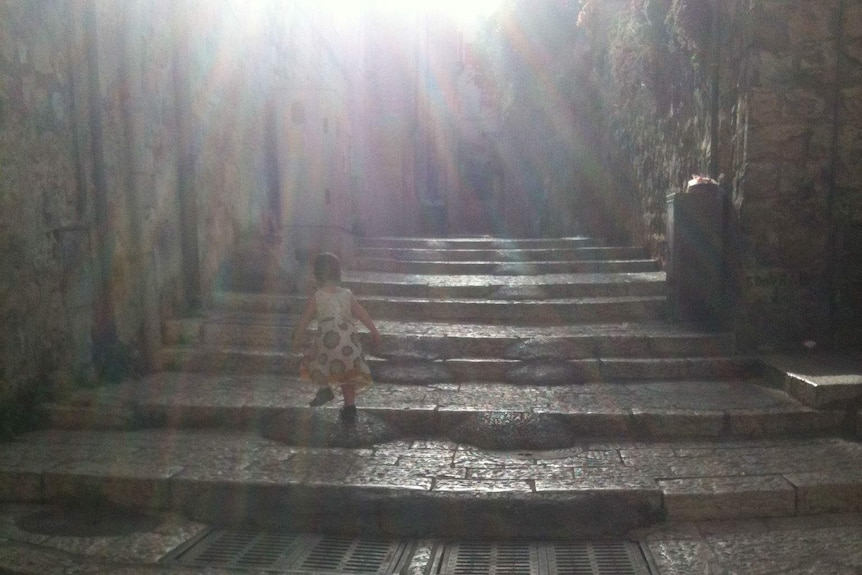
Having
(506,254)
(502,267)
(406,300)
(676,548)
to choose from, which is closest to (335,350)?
(676,548)

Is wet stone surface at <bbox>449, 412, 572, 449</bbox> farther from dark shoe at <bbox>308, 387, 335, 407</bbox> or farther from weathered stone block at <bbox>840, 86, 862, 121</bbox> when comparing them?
weathered stone block at <bbox>840, 86, 862, 121</bbox>

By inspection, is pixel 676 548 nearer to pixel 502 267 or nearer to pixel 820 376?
pixel 820 376

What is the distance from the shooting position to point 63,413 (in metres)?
4.61

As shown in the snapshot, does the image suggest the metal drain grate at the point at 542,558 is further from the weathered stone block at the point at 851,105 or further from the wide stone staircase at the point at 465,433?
the weathered stone block at the point at 851,105

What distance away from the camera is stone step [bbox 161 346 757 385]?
209 inches

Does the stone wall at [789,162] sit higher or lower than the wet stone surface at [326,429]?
higher

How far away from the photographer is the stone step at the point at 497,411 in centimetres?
441

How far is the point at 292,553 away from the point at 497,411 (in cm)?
165

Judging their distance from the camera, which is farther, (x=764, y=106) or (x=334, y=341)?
(x=764, y=106)

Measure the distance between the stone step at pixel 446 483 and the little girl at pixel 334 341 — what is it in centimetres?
39

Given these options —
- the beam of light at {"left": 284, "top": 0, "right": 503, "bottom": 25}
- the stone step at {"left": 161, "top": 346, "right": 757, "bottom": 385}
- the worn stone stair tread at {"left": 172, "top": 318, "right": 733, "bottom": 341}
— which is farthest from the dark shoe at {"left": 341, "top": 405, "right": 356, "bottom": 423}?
the beam of light at {"left": 284, "top": 0, "right": 503, "bottom": 25}

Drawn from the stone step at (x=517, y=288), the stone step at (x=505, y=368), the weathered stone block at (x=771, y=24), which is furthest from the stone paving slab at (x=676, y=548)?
the stone step at (x=517, y=288)

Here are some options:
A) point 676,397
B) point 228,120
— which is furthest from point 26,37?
point 676,397

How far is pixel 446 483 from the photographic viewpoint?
146 inches
